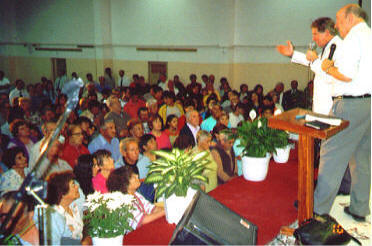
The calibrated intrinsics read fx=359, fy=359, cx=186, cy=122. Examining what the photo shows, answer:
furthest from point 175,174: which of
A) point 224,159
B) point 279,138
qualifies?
point 224,159

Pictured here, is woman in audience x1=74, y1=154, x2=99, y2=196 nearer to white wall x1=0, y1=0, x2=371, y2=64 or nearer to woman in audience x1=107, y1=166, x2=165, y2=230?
woman in audience x1=107, y1=166, x2=165, y2=230

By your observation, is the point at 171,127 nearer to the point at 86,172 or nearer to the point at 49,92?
the point at 86,172

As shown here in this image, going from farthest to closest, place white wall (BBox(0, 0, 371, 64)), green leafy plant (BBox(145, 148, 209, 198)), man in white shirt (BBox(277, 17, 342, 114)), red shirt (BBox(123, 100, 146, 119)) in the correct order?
1. white wall (BBox(0, 0, 371, 64))
2. red shirt (BBox(123, 100, 146, 119))
3. man in white shirt (BBox(277, 17, 342, 114))
4. green leafy plant (BBox(145, 148, 209, 198))

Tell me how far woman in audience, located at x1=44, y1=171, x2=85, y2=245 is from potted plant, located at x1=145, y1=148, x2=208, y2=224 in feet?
2.39

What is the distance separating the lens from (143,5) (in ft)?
36.8

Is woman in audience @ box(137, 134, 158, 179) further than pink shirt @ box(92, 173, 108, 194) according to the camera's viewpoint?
Yes

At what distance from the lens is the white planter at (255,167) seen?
2.66 meters

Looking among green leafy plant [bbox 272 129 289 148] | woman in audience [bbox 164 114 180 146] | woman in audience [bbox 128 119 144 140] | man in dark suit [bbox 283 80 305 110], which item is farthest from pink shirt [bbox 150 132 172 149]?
man in dark suit [bbox 283 80 305 110]

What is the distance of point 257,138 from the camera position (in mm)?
2686

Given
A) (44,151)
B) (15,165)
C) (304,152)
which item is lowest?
(15,165)

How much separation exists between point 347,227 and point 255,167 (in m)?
0.73

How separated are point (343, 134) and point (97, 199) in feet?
4.86

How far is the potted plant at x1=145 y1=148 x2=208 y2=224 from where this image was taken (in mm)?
2021

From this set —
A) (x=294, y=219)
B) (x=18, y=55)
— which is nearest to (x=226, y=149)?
(x=294, y=219)
